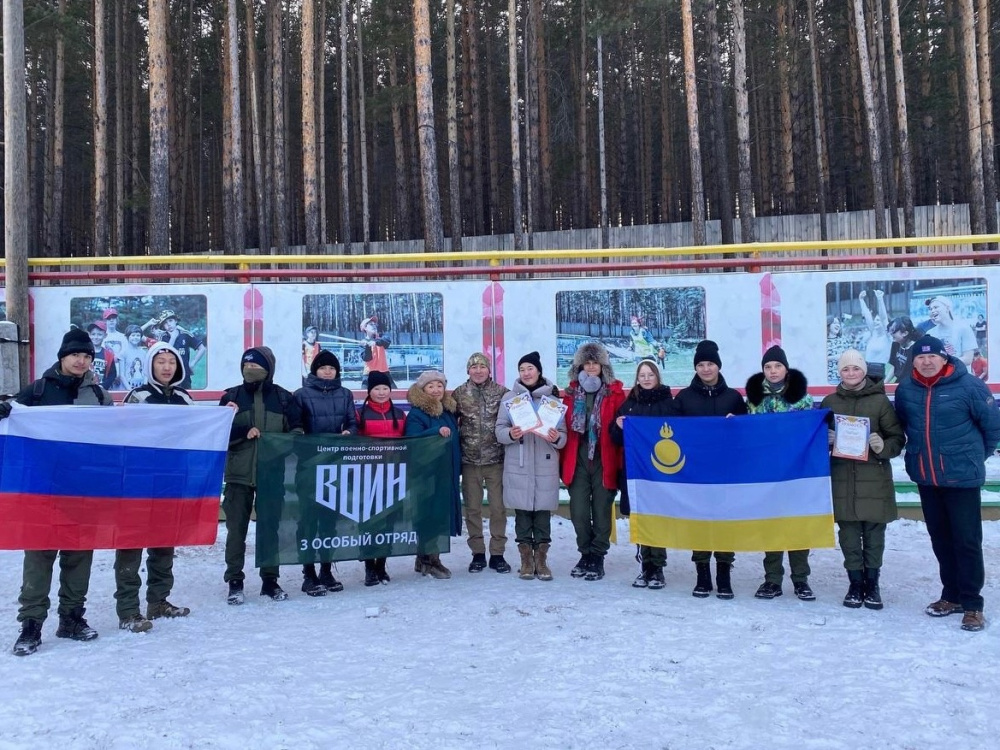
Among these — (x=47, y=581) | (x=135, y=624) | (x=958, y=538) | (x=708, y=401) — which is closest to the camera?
(x=47, y=581)

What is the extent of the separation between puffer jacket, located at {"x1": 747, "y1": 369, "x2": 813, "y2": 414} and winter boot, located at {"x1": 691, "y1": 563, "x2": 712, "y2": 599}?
1.20 meters

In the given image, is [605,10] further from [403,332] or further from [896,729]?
[896,729]

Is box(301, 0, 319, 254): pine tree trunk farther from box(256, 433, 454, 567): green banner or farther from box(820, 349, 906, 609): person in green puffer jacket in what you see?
box(820, 349, 906, 609): person in green puffer jacket

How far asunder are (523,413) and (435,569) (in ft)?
4.80

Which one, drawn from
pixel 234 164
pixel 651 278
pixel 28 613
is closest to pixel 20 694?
pixel 28 613

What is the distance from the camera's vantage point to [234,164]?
20.2 m

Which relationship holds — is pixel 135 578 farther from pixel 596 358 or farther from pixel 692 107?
pixel 692 107

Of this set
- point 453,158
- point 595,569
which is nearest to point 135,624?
point 595,569

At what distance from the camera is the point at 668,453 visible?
235 inches

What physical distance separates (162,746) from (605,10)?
68.3ft

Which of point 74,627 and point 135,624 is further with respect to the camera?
point 135,624

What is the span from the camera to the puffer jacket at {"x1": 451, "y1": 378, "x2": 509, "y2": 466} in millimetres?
6355

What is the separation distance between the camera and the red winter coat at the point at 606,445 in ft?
20.1

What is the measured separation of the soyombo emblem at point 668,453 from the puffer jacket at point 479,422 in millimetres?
1250
